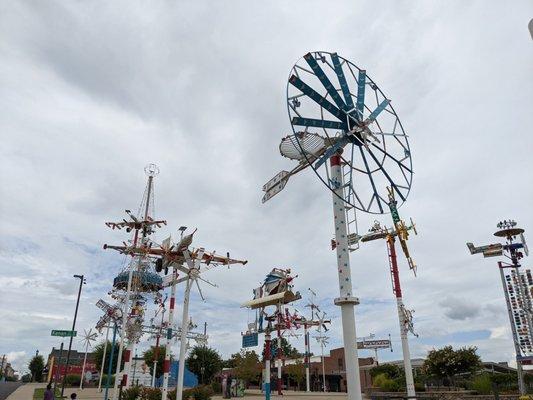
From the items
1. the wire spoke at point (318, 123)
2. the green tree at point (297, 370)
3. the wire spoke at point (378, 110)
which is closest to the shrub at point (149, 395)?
the wire spoke at point (318, 123)

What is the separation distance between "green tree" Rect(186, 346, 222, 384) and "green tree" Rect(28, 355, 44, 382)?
65507mm

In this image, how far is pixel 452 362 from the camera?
38.5m

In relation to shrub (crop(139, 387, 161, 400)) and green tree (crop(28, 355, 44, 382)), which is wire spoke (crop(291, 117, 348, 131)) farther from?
green tree (crop(28, 355, 44, 382))

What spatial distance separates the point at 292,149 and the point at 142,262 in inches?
885

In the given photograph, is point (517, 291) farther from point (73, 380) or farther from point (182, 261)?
point (73, 380)

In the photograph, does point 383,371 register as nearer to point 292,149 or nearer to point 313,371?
point 313,371

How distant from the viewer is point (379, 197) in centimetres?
1700

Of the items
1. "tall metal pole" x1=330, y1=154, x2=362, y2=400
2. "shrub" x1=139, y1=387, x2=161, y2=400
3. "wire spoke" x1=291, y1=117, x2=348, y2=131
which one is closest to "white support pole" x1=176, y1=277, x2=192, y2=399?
"shrub" x1=139, y1=387, x2=161, y2=400

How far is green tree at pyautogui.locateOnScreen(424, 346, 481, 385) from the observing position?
3872 cm

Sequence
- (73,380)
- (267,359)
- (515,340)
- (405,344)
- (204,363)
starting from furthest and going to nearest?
(73,380)
(204,363)
(405,344)
(515,340)
(267,359)

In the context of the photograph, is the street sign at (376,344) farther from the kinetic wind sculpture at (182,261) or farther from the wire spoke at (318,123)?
the wire spoke at (318,123)

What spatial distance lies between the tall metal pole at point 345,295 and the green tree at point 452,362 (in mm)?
30309

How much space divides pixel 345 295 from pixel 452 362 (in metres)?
31.2

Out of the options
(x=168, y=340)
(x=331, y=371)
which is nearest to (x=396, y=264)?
(x=168, y=340)
